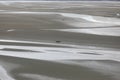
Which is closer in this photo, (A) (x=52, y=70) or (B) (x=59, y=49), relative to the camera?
(A) (x=52, y=70)

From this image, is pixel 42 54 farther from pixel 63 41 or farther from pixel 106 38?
pixel 106 38

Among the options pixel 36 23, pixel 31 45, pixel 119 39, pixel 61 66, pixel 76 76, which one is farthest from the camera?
pixel 36 23

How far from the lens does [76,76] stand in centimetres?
96

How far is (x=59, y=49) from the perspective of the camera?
1.30m

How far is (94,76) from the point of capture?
3.17 ft

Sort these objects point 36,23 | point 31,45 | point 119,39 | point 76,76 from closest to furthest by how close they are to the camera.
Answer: point 76,76 < point 31,45 < point 119,39 < point 36,23

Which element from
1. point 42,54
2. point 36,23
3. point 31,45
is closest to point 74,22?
point 36,23

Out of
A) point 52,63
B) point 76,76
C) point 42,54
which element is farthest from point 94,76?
point 42,54

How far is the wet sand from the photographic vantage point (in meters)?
0.99

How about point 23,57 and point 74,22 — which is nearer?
point 23,57

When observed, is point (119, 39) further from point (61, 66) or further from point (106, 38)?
point (61, 66)

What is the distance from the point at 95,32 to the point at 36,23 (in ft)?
1.88

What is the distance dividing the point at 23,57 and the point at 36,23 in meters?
0.92

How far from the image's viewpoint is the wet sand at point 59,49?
0.99 meters
